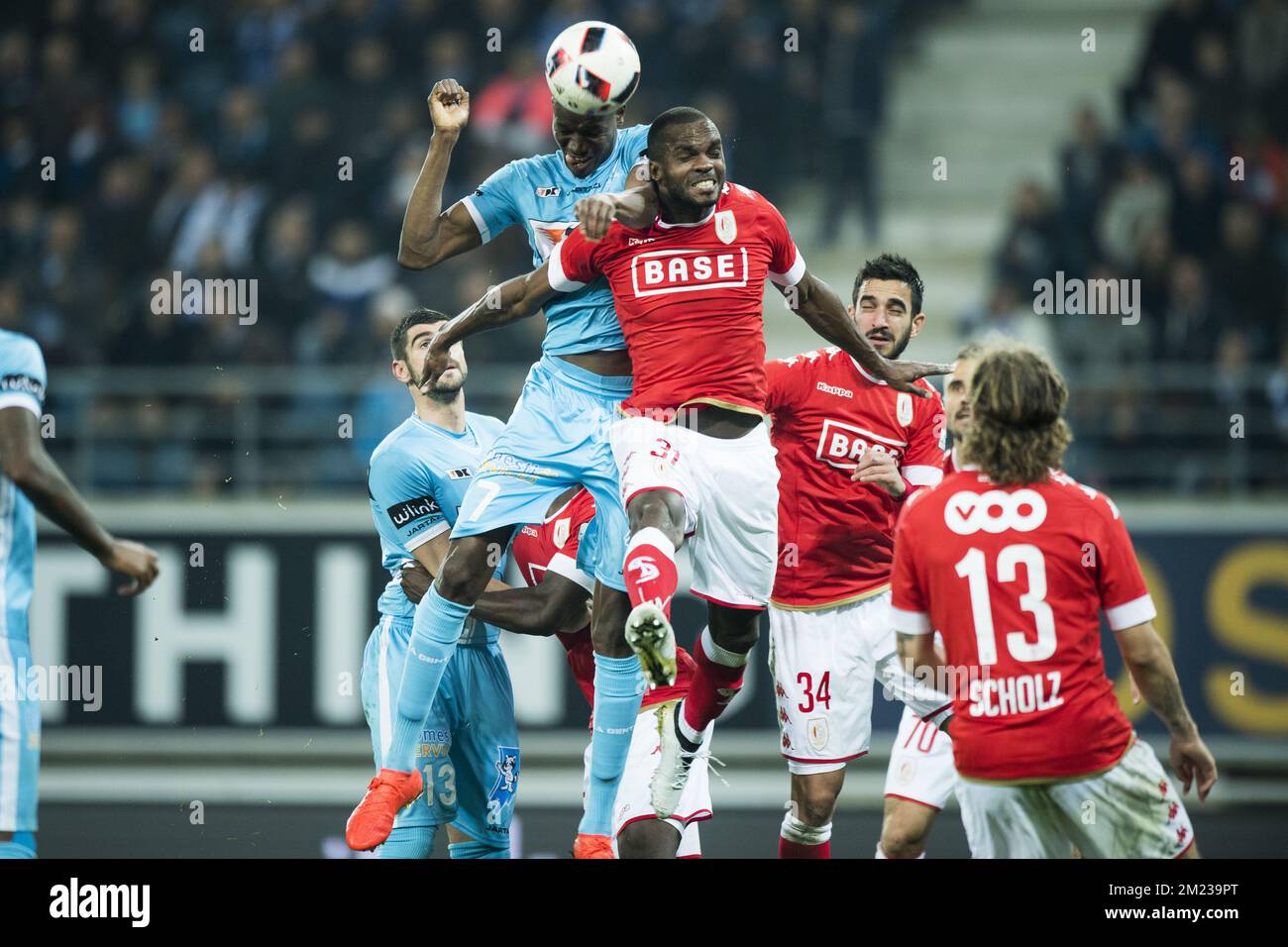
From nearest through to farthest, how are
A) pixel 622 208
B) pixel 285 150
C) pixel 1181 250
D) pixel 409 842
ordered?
pixel 622 208 → pixel 409 842 → pixel 1181 250 → pixel 285 150

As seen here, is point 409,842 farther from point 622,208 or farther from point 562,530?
point 622,208

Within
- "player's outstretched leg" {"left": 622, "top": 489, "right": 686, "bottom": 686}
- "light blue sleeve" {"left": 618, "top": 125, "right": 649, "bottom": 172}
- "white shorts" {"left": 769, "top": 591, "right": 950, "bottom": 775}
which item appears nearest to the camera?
"player's outstretched leg" {"left": 622, "top": 489, "right": 686, "bottom": 686}

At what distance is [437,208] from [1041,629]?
3150mm

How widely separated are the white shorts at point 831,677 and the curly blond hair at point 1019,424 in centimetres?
224

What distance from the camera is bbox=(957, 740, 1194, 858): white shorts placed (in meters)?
4.39

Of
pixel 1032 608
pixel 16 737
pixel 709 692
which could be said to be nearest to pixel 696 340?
pixel 709 692

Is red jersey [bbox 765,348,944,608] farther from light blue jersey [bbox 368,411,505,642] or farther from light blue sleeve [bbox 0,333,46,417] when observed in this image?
light blue sleeve [bbox 0,333,46,417]

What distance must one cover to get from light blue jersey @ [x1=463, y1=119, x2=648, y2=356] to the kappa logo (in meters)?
2.10

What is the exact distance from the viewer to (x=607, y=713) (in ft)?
19.5

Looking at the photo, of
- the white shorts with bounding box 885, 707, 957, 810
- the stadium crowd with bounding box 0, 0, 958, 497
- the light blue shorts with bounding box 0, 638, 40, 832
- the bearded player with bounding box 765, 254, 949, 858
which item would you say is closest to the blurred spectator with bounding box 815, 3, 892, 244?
the stadium crowd with bounding box 0, 0, 958, 497

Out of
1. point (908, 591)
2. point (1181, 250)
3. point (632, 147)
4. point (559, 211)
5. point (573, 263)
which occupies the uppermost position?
point (1181, 250)

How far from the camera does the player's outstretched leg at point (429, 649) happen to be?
585 centimetres

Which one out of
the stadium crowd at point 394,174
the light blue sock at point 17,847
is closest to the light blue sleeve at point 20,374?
the light blue sock at point 17,847

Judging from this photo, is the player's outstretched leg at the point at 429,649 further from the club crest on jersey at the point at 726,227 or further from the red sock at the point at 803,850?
the red sock at the point at 803,850
